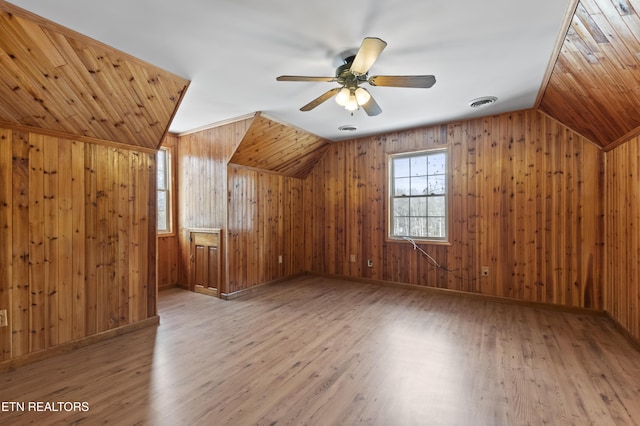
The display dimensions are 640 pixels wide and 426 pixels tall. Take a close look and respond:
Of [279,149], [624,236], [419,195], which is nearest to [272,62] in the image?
[279,149]

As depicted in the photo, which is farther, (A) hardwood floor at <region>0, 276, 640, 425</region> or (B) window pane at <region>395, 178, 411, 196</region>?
(B) window pane at <region>395, 178, 411, 196</region>

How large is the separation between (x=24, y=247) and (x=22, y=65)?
1436 millimetres

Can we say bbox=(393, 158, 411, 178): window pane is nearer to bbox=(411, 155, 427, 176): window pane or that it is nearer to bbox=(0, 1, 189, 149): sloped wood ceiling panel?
bbox=(411, 155, 427, 176): window pane

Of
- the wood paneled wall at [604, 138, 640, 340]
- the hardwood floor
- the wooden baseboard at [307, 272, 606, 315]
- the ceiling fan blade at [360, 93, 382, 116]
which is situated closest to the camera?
the hardwood floor

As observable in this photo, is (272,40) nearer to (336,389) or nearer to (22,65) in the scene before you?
(22,65)

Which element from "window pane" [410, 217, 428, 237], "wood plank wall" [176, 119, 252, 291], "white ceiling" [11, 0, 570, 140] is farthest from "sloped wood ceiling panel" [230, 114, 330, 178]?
"window pane" [410, 217, 428, 237]

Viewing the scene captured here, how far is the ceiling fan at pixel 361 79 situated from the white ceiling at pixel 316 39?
20cm

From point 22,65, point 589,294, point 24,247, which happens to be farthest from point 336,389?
point 589,294

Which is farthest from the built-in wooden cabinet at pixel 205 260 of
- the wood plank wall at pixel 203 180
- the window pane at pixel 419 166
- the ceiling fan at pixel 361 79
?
the window pane at pixel 419 166

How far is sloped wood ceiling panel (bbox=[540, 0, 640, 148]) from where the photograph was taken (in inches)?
70.3

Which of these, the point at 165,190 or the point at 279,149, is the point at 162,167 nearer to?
the point at 165,190

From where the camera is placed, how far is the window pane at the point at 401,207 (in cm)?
467

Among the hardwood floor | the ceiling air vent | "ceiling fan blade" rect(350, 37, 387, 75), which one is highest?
the ceiling air vent

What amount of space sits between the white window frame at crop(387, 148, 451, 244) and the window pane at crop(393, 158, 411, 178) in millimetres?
24
